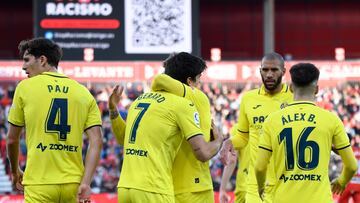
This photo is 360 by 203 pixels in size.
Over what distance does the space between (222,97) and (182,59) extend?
1741 cm

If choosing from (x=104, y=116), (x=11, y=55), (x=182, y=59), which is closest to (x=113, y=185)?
(x=104, y=116)

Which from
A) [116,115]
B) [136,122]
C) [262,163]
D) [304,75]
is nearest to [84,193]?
[136,122]

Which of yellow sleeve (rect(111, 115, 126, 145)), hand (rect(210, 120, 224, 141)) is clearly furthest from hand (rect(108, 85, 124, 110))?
hand (rect(210, 120, 224, 141))

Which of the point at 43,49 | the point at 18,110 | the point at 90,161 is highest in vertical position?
the point at 43,49

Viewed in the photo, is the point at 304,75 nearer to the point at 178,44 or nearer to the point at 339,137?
the point at 339,137

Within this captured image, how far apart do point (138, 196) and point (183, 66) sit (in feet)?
3.55

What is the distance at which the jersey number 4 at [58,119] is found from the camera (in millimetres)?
7004

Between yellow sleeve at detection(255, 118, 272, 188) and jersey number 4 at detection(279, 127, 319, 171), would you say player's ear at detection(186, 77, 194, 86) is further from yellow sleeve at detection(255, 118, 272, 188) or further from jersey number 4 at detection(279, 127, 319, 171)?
jersey number 4 at detection(279, 127, 319, 171)

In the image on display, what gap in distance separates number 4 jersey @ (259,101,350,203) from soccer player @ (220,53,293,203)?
5.38 feet

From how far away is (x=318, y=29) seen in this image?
2962 centimetres

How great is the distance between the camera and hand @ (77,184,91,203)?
22.4 feet

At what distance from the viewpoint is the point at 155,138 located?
22.9 ft

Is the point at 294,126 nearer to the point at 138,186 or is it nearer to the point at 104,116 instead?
the point at 138,186

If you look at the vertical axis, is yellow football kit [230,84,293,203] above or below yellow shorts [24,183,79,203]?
above
